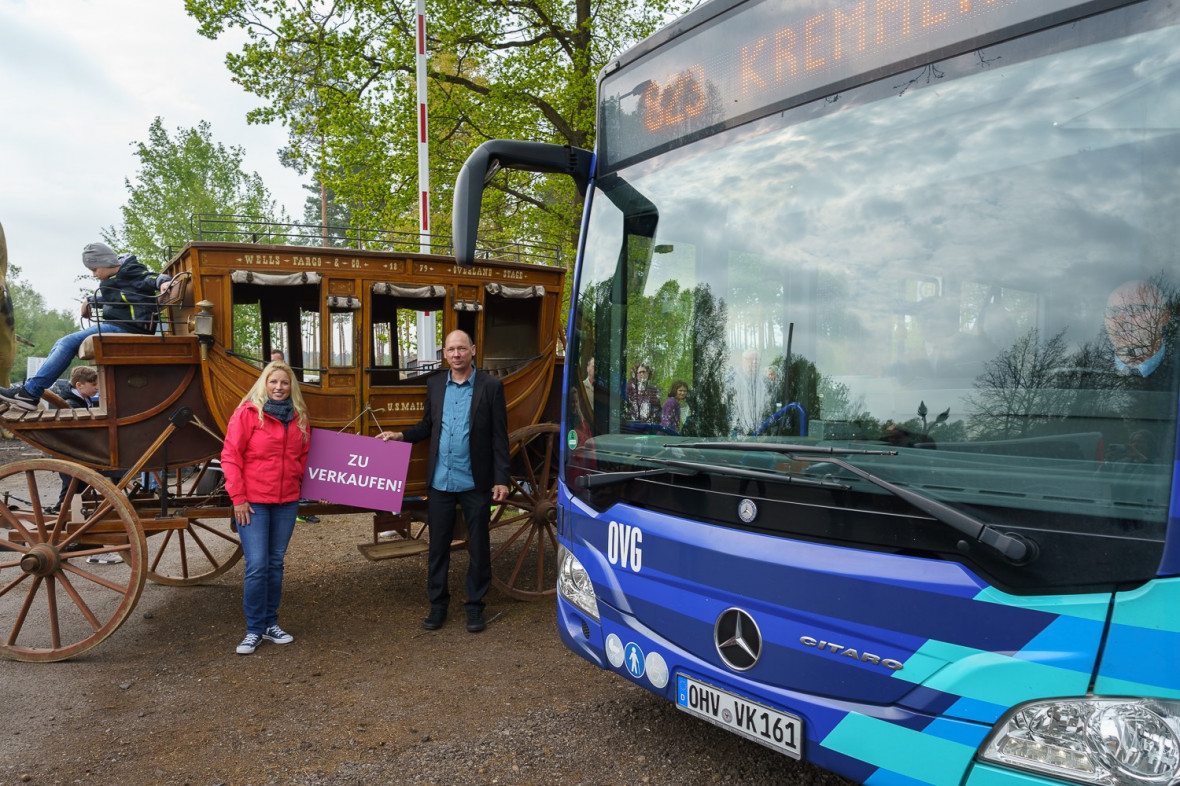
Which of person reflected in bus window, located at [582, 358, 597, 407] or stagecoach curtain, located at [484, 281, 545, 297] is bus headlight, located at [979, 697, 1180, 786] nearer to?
person reflected in bus window, located at [582, 358, 597, 407]

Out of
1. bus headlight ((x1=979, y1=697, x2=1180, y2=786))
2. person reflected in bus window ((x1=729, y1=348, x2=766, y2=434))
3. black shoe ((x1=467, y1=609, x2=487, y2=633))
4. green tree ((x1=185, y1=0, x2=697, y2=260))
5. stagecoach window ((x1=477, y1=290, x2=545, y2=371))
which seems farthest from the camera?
green tree ((x1=185, y1=0, x2=697, y2=260))

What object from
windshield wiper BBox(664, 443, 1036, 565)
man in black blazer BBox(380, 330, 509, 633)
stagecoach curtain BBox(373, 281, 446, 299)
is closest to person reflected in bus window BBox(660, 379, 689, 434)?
windshield wiper BBox(664, 443, 1036, 565)

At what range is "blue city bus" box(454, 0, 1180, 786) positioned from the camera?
1.85 m

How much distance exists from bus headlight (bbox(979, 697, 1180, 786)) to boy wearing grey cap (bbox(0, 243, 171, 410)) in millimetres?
5134

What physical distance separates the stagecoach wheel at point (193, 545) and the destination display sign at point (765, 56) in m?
3.89

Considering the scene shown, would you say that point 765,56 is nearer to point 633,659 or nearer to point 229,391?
point 633,659

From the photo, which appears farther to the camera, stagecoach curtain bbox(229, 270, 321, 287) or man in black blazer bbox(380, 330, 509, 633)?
man in black blazer bbox(380, 330, 509, 633)

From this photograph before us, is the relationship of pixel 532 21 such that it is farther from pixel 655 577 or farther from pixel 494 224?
pixel 655 577

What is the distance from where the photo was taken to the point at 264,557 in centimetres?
496

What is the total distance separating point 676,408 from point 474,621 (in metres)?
3.06

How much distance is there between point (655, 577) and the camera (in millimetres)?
2844

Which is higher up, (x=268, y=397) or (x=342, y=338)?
(x=342, y=338)

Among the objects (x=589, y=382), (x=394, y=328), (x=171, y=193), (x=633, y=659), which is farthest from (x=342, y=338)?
(x=171, y=193)

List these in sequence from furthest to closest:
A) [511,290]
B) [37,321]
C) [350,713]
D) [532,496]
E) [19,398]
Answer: [37,321] < [532,496] < [511,290] < [19,398] < [350,713]
